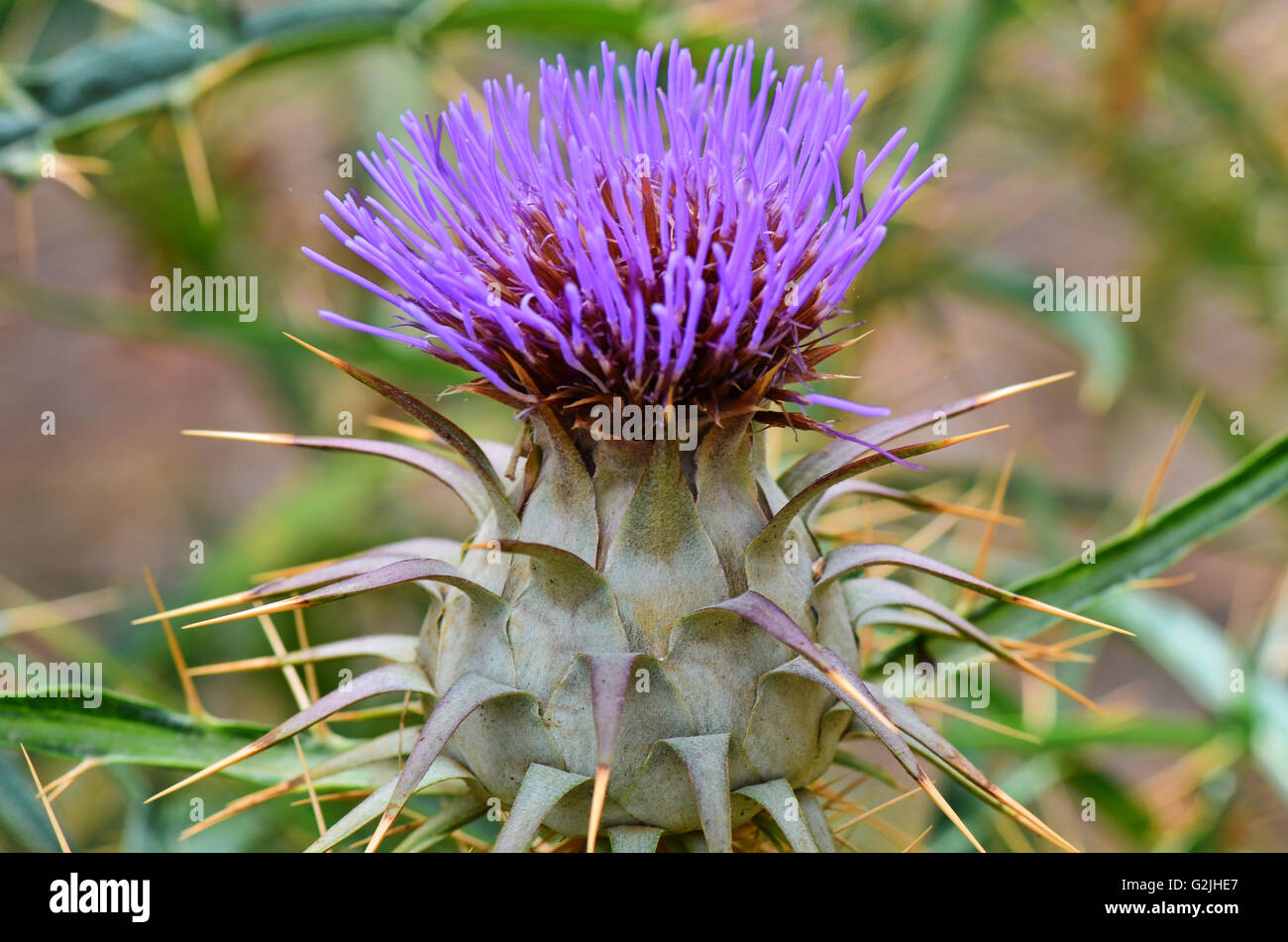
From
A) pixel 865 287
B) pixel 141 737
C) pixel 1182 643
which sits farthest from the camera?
pixel 865 287

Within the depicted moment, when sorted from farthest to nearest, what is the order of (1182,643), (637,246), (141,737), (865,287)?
(865,287)
(1182,643)
(141,737)
(637,246)

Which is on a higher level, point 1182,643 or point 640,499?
point 640,499

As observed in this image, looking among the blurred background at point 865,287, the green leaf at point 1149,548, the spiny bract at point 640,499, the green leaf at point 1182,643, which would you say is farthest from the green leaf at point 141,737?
the green leaf at point 1182,643

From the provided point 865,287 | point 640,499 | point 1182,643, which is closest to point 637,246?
point 640,499

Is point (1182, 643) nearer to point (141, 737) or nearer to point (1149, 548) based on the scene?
point (1149, 548)

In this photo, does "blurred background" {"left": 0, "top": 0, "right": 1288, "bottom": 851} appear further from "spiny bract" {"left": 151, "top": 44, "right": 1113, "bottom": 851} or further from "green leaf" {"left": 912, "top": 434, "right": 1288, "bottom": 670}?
"spiny bract" {"left": 151, "top": 44, "right": 1113, "bottom": 851}

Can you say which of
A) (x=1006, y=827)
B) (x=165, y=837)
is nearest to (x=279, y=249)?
(x=165, y=837)
